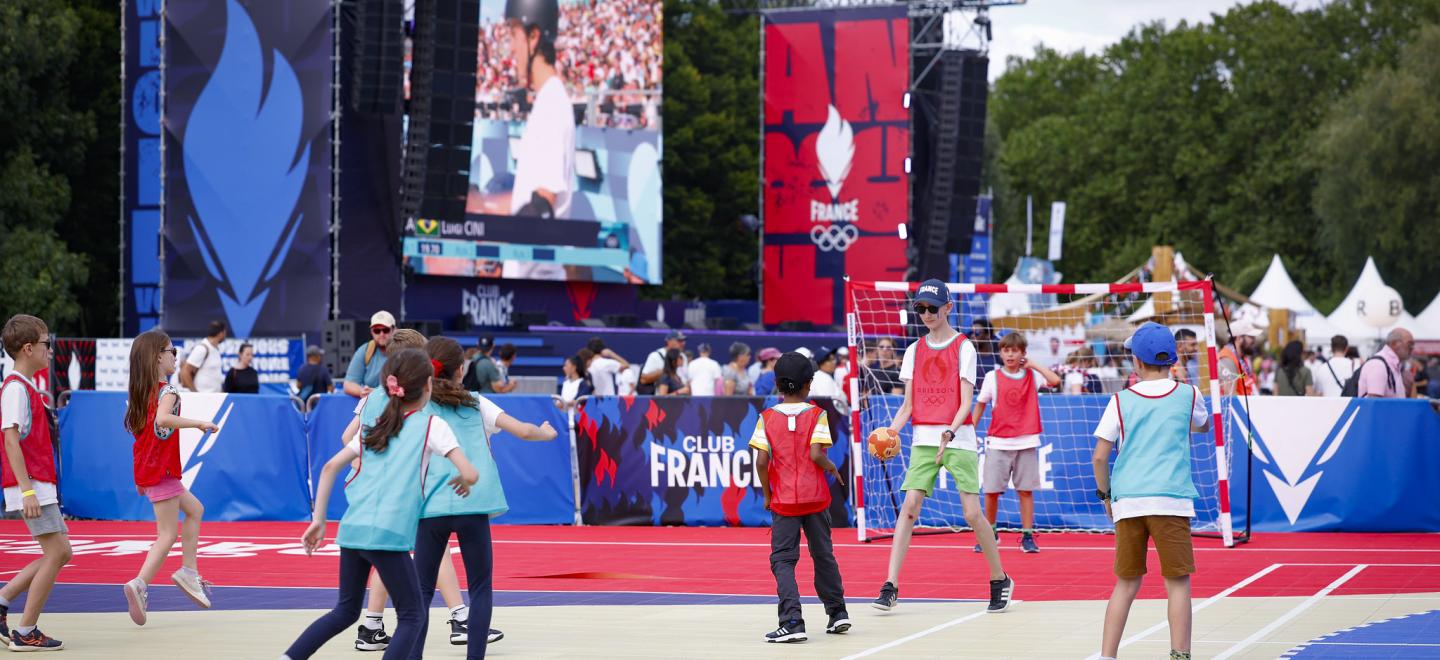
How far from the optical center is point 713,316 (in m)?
45.6

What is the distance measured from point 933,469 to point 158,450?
15.1ft

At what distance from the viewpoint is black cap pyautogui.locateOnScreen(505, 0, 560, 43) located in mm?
33406

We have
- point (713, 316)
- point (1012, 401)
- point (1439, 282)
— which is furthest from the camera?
point (1439, 282)

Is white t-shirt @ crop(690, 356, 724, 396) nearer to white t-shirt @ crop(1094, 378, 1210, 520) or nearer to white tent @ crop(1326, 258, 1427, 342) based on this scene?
white t-shirt @ crop(1094, 378, 1210, 520)

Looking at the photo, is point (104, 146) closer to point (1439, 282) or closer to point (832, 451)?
point (832, 451)

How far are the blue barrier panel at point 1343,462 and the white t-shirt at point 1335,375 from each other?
2.32m

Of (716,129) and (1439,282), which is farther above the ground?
(716,129)

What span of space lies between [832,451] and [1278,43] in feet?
212

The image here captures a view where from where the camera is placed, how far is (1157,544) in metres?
8.05

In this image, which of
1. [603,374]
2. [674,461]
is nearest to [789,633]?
[674,461]

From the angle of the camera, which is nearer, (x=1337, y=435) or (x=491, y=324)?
(x=1337, y=435)

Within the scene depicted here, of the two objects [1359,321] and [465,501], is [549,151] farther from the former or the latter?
[465,501]

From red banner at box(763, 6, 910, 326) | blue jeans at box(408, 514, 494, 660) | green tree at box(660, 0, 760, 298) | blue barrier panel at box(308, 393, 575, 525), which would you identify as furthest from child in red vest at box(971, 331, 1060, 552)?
green tree at box(660, 0, 760, 298)

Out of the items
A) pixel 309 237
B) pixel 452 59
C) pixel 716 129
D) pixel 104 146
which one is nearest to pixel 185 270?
pixel 309 237
